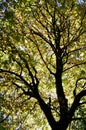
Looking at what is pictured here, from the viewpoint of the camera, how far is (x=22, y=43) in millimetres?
→ 19141

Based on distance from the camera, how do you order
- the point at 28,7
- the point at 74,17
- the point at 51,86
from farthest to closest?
the point at 51,86
the point at 74,17
the point at 28,7

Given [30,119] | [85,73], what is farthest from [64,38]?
[30,119]

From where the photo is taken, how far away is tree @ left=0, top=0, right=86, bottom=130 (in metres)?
16.0

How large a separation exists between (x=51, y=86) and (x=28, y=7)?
6845mm

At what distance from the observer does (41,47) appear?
20.1 meters

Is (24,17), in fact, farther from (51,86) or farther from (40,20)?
(51,86)

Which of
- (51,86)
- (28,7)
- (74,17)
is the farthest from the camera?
(51,86)

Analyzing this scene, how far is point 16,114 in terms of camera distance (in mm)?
18781

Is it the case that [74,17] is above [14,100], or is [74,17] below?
above

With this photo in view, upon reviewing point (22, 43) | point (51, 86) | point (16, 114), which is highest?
point (22, 43)

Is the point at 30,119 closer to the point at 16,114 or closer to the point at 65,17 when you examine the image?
the point at 16,114

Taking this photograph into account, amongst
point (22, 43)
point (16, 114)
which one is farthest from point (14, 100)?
point (22, 43)

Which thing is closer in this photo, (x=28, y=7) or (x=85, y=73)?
Result: (x=28, y=7)

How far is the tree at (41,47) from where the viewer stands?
1605 cm
